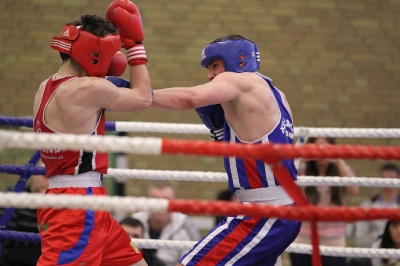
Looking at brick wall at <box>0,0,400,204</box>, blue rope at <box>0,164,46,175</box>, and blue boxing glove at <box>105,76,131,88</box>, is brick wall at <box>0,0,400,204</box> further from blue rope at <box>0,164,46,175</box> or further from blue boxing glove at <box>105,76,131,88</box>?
blue boxing glove at <box>105,76,131,88</box>

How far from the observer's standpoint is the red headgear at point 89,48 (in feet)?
8.77

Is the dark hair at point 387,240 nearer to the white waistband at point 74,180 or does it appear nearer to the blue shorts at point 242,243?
the blue shorts at point 242,243

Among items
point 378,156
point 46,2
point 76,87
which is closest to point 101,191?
point 76,87

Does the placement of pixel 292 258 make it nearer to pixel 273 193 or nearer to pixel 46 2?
pixel 273 193

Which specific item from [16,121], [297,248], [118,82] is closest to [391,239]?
[297,248]

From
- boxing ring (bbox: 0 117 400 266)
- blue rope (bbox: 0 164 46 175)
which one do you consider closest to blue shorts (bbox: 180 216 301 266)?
boxing ring (bbox: 0 117 400 266)

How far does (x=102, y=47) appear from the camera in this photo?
8.80 ft

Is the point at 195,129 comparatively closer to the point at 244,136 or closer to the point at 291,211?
the point at 244,136

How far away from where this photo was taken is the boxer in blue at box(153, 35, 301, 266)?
2.71 m

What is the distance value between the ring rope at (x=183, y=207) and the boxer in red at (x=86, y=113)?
27.5 inches

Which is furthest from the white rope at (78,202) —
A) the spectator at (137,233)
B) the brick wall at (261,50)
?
the brick wall at (261,50)

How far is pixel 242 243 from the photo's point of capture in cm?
271

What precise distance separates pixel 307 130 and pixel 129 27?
129 centimetres

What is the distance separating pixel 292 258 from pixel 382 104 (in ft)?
9.45
